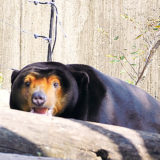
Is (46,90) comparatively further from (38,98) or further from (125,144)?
(125,144)

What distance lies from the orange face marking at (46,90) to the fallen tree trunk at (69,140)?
0.82 m

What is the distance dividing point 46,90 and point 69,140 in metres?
1.03

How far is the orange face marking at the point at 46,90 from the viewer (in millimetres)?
3240

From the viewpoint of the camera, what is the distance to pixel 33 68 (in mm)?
3418

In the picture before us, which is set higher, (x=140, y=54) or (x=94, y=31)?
(x=94, y=31)

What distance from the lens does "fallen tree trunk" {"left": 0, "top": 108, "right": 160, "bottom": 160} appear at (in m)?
2.20

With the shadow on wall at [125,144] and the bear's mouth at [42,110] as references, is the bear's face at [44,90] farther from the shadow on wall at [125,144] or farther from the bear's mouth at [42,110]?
the shadow on wall at [125,144]

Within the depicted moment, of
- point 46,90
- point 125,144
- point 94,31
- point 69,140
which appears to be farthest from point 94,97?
point 94,31

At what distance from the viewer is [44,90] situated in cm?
322

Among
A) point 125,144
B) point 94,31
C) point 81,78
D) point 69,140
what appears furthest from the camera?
point 94,31

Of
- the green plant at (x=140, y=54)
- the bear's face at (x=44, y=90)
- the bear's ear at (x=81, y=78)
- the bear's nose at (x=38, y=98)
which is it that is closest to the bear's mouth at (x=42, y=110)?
the bear's face at (x=44, y=90)

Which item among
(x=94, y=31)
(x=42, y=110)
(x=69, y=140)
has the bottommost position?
(x=42, y=110)

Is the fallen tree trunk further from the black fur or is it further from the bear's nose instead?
the black fur

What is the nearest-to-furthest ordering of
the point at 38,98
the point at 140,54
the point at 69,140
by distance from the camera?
the point at 69,140, the point at 38,98, the point at 140,54
